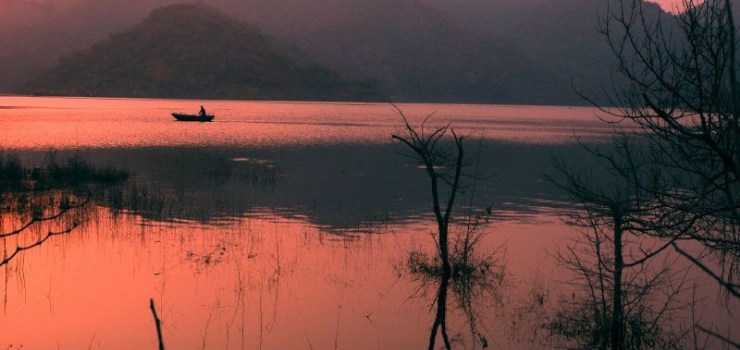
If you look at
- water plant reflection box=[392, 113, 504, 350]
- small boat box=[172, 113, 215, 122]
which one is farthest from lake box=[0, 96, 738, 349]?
small boat box=[172, 113, 215, 122]

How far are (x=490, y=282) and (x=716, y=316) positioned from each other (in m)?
4.48

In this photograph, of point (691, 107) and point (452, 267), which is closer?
point (691, 107)

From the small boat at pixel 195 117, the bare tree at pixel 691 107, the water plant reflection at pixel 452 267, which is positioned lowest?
the water plant reflection at pixel 452 267

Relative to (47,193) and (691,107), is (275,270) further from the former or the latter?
(47,193)

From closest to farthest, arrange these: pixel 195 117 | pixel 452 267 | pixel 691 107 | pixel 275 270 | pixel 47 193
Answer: pixel 691 107 → pixel 275 270 → pixel 452 267 → pixel 47 193 → pixel 195 117

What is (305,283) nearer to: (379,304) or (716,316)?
(379,304)

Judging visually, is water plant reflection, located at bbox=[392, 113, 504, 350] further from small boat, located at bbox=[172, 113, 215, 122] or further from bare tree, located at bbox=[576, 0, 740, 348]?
small boat, located at bbox=[172, 113, 215, 122]

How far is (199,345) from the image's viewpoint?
454 inches

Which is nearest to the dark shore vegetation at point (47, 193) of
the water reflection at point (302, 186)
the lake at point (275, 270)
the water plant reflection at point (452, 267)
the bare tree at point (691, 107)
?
the lake at point (275, 270)

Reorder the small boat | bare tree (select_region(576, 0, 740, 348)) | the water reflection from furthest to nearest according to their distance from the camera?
the small boat < the water reflection < bare tree (select_region(576, 0, 740, 348))

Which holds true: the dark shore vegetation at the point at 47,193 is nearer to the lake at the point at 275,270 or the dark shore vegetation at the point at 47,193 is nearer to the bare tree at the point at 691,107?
the lake at the point at 275,270

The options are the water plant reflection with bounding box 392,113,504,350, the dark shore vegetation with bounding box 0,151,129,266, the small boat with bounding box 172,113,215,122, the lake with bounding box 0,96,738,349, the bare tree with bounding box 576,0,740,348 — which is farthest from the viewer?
the small boat with bounding box 172,113,215,122

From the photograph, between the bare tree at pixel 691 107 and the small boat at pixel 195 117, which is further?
the small boat at pixel 195 117

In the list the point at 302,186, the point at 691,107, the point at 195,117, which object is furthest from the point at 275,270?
the point at 195,117
